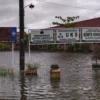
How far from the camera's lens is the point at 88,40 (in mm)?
26562

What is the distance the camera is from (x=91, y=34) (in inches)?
1031

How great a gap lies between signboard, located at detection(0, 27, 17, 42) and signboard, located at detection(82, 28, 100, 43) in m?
5.41

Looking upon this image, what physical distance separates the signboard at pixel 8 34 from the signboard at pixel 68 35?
4059mm

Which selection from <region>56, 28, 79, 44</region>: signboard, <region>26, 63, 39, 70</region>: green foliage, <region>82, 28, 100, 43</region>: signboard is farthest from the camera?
<region>56, 28, 79, 44</region>: signboard

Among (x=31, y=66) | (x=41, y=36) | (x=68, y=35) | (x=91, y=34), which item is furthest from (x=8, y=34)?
(x=91, y=34)

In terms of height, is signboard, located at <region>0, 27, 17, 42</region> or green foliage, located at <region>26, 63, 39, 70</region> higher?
signboard, located at <region>0, 27, 17, 42</region>

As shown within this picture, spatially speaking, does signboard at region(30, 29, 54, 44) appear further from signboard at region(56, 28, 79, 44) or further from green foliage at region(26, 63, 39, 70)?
green foliage at region(26, 63, 39, 70)

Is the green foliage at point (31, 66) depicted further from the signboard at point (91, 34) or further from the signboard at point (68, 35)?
→ the signboard at point (91, 34)

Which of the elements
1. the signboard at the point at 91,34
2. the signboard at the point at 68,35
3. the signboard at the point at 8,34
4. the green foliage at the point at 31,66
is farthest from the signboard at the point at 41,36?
the green foliage at the point at 31,66

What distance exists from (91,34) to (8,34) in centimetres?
607

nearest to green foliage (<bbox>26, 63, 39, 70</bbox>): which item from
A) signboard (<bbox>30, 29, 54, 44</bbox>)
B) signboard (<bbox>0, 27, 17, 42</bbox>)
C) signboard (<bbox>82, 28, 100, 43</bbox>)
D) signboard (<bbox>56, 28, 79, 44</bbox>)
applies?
signboard (<bbox>0, 27, 17, 42</bbox>)

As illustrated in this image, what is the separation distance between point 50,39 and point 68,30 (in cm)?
159

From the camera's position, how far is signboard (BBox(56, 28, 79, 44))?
86.3 ft

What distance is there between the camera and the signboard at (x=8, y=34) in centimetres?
2325
